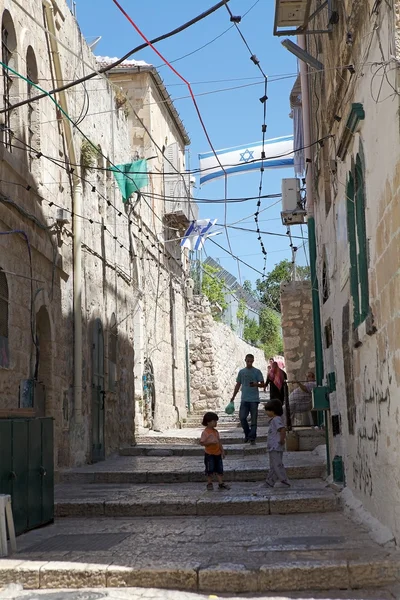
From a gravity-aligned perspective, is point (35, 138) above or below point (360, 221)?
above

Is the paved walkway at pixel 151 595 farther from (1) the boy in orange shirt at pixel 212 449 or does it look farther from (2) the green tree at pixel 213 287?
(2) the green tree at pixel 213 287

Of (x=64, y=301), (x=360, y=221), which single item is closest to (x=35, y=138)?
(x=64, y=301)

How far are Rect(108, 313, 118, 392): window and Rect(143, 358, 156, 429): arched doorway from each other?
378cm

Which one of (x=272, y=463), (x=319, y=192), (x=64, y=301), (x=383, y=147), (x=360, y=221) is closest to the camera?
(x=383, y=147)

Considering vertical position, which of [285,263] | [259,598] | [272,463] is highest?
[285,263]

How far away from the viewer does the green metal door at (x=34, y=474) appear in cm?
809

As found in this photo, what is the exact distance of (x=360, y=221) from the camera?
759 centimetres

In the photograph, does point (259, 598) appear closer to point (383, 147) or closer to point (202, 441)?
point (383, 147)

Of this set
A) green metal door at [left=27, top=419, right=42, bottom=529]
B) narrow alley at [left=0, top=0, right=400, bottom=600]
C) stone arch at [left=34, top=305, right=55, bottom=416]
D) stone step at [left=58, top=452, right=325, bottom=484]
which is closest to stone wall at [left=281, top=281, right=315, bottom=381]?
narrow alley at [left=0, top=0, right=400, bottom=600]

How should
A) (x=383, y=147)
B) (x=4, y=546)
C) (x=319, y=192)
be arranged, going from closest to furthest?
(x=383, y=147)
(x=4, y=546)
(x=319, y=192)

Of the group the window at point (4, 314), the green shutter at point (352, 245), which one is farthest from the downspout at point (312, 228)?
the window at point (4, 314)

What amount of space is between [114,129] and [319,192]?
24.7 ft

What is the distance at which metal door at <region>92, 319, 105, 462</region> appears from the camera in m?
14.8

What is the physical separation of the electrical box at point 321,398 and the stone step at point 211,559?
2.73 metres
